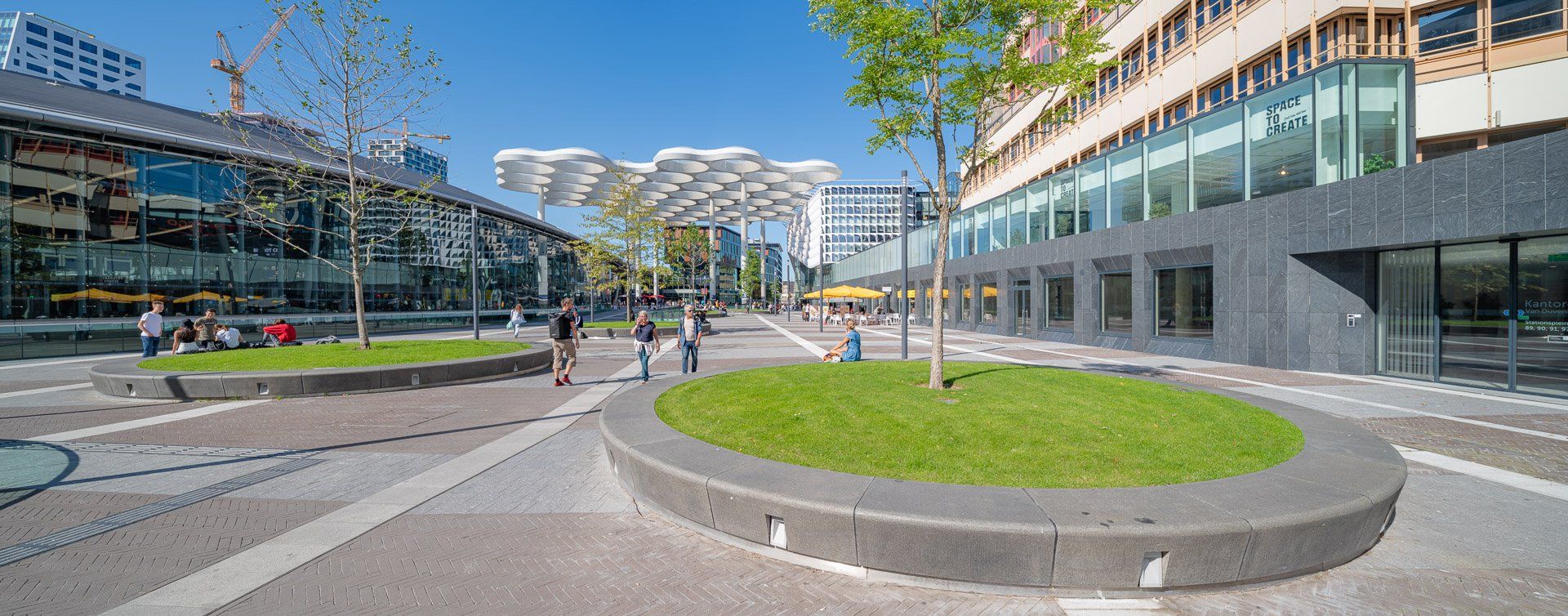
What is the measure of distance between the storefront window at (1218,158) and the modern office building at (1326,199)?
0.05m

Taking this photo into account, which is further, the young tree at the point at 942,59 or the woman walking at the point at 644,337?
the woman walking at the point at 644,337

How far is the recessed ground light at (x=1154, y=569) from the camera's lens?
3.51m

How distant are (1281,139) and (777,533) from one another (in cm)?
1665

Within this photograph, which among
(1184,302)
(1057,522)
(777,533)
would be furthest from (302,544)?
(1184,302)

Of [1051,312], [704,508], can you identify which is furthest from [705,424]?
[1051,312]

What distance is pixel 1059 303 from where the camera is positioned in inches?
946

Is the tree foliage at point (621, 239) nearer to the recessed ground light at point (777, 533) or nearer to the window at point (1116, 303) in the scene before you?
the window at point (1116, 303)

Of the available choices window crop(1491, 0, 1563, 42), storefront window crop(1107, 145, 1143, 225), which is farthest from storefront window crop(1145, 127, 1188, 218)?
window crop(1491, 0, 1563, 42)

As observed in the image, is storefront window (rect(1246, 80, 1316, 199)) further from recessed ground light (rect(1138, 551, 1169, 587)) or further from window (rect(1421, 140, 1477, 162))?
recessed ground light (rect(1138, 551, 1169, 587))

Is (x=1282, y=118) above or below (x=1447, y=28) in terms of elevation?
below

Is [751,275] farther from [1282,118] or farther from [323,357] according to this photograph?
[1282,118]

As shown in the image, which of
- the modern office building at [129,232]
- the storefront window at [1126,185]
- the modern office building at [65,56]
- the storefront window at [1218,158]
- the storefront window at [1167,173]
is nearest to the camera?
the storefront window at [1218,158]

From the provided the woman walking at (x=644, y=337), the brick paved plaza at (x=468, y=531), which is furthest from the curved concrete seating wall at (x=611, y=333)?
the brick paved plaza at (x=468, y=531)

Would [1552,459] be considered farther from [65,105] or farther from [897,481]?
[65,105]
